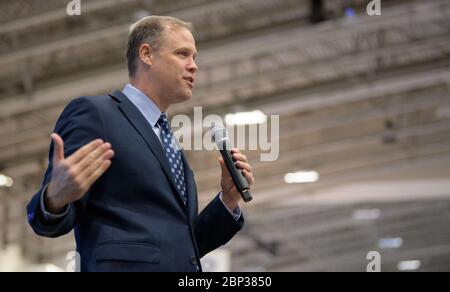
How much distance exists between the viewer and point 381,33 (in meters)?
12.8

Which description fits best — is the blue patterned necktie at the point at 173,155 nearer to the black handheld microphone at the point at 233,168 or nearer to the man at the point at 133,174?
the man at the point at 133,174

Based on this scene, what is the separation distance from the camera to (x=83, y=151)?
78.7 inches

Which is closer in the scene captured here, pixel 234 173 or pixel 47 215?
pixel 47 215

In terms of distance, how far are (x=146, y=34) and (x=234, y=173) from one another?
1.67ft

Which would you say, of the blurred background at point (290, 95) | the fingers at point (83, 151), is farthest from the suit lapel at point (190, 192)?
the blurred background at point (290, 95)

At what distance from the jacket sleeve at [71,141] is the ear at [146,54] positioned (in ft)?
1.04

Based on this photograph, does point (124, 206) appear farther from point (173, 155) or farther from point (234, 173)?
point (234, 173)

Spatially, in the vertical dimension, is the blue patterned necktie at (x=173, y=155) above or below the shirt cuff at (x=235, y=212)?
above

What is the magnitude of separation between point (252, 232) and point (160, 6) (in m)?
13.8

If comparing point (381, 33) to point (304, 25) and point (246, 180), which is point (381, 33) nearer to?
point (304, 25)

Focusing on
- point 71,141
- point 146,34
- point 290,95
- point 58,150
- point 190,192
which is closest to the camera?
point 58,150

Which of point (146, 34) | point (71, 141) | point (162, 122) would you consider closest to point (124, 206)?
point (71, 141)

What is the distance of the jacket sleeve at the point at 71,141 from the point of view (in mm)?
2055
